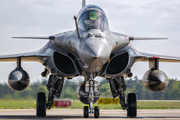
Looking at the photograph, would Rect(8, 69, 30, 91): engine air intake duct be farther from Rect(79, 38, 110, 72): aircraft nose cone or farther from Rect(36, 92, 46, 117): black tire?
Rect(79, 38, 110, 72): aircraft nose cone

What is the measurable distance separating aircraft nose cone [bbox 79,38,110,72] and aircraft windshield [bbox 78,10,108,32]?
856 millimetres

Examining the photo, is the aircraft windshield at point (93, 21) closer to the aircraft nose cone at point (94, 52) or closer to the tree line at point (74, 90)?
the aircraft nose cone at point (94, 52)

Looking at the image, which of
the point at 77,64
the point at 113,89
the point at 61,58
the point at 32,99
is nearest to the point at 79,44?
the point at 77,64

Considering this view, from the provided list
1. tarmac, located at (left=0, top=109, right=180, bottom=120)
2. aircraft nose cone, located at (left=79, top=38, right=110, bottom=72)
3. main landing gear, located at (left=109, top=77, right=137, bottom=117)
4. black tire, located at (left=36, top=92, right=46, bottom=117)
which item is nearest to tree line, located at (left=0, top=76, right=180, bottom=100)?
tarmac, located at (left=0, top=109, right=180, bottom=120)

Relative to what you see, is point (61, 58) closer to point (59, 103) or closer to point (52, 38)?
point (52, 38)

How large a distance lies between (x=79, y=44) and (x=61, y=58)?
210 cm

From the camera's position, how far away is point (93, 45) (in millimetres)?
7922

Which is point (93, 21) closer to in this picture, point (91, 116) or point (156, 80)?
point (156, 80)

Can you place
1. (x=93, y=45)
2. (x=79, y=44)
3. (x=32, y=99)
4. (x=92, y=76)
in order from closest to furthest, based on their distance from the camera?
1. (x=93, y=45)
2. (x=79, y=44)
3. (x=92, y=76)
4. (x=32, y=99)

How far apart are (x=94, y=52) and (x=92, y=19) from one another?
1.59m

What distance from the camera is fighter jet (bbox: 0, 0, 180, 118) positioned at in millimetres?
8277

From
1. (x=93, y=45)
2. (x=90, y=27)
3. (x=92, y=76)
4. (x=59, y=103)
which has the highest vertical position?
(x=90, y=27)

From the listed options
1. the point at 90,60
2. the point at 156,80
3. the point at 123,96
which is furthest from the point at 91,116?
the point at 90,60

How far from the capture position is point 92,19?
9102mm
